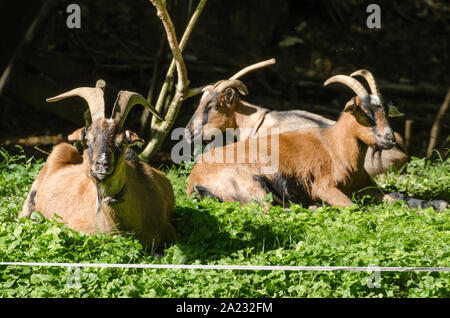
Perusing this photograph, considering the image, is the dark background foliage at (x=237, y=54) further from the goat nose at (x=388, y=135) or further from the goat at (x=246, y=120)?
the goat nose at (x=388, y=135)

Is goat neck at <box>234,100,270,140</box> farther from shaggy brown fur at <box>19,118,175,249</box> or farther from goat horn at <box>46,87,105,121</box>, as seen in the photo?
goat horn at <box>46,87,105,121</box>

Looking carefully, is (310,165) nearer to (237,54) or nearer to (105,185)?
(105,185)

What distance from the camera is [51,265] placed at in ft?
17.4

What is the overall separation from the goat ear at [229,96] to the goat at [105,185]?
9.04ft

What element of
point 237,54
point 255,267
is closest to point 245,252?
point 255,267

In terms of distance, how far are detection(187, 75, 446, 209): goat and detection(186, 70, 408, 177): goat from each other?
104 cm

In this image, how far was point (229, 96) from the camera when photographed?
10.2 meters

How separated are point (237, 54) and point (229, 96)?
434 centimetres

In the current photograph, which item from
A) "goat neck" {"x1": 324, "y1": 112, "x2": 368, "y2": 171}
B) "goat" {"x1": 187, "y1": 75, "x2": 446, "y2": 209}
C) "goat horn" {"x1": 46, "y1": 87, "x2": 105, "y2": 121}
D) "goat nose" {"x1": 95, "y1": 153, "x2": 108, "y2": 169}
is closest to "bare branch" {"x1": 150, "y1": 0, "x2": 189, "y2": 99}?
"goat" {"x1": 187, "y1": 75, "x2": 446, "y2": 209}

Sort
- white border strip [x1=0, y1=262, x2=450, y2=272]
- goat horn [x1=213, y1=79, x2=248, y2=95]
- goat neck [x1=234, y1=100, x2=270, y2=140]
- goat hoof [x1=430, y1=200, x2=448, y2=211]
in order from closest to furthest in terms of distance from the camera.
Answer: white border strip [x1=0, y1=262, x2=450, y2=272]
goat hoof [x1=430, y1=200, x2=448, y2=211]
goat horn [x1=213, y1=79, x2=248, y2=95]
goat neck [x1=234, y1=100, x2=270, y2=140]

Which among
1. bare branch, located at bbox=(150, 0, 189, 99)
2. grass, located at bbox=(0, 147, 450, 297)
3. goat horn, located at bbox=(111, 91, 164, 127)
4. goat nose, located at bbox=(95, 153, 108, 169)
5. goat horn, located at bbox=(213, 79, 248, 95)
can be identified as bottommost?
grass, located at bbox=(0, 147, 450, 297)

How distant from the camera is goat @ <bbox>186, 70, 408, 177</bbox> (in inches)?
391

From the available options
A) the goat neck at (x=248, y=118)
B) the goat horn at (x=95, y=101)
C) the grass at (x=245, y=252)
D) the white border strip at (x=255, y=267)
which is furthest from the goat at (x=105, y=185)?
the goat neck at (x=248, y=118)

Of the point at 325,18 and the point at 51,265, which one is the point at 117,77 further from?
the point at 51,265
